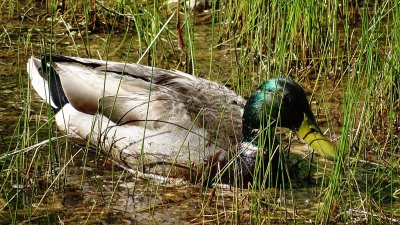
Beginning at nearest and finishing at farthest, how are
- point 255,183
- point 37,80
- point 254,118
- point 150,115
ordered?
point 255,183
point 254,118
point 150,115
point 37,80

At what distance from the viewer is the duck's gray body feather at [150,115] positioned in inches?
209

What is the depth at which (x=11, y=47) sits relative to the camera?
7133 mm

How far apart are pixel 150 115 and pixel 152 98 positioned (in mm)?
138

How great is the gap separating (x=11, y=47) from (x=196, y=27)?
2.12 metres

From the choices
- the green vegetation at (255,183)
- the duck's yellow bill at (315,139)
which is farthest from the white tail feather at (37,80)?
the duck's yellow bill at (315,139)

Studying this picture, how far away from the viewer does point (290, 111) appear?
521 centimetres

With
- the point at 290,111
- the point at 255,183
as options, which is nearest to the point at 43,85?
the point at 290,111

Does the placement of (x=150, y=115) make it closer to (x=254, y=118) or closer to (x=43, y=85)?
(x=254, y=118)

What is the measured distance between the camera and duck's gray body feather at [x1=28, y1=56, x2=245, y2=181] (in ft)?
17.5

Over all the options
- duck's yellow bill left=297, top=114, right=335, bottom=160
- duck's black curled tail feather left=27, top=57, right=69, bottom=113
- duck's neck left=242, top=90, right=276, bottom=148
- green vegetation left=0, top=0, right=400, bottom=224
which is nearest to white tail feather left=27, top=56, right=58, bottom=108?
duck's black curled tail feather left=27, top=57, right=69, bottom=113

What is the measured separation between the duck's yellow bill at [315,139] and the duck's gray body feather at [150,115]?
509mm

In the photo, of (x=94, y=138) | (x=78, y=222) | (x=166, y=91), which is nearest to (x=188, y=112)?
(x=166, y=91)

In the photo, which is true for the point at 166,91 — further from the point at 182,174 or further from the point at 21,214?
the point at 21,214

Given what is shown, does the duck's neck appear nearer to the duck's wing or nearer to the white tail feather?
the duck's wing
